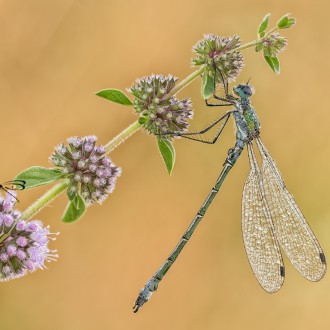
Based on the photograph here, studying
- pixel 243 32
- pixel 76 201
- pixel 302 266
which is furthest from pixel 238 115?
pixel 243 32

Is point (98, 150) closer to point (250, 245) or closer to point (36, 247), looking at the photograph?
point (36, 247)

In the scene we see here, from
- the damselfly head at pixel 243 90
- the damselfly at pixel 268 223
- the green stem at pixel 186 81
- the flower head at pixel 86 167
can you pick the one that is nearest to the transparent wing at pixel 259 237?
the damselfly at pixel 268 223

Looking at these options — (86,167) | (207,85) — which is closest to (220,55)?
(207,85)

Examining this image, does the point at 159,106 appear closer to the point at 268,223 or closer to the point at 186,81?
the point at 186,81

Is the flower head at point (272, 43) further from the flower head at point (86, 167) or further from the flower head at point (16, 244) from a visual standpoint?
the flower head at point (16, 244)

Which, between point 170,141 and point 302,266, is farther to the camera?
point 302,266
